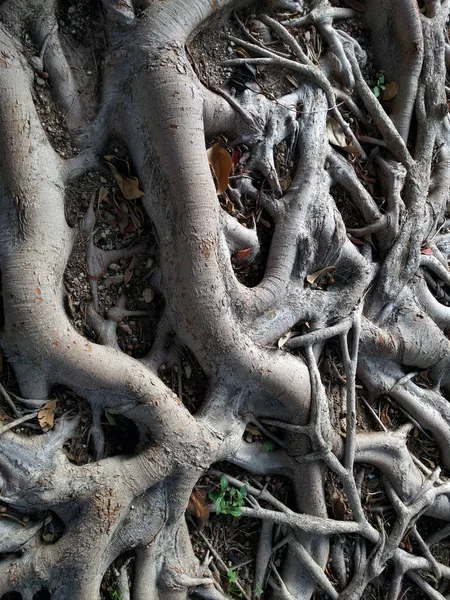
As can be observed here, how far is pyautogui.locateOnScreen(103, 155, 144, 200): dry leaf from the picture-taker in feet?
8.32

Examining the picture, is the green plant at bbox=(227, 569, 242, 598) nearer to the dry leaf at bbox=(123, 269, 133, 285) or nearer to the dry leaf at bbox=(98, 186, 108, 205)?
the dry leaf at bbox=(123, 269, 133, 285)

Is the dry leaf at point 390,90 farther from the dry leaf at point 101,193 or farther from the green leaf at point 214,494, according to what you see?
the green leaf at point 214,494

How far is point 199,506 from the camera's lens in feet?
8.76

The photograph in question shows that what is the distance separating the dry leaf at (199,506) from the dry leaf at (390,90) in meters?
2.47

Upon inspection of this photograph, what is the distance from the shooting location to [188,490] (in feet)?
8.27

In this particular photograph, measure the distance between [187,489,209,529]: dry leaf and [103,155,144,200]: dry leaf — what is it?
4.61ft

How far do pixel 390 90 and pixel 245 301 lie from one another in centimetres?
171

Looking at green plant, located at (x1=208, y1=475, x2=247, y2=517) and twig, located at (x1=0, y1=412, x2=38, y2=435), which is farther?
green plant, located at (x1=208, y1=475, x2=247, y2=517)

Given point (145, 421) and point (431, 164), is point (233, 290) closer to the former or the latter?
point (145, 421)

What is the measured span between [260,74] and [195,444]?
6.12ft

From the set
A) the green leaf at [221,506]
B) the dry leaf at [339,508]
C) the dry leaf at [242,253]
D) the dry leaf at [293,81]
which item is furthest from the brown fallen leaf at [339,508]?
the dry leaf at [293,81]

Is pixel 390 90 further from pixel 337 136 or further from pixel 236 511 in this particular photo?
pixel 236 511

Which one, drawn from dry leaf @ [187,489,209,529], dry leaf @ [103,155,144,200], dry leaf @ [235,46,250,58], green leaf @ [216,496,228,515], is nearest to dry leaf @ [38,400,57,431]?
dry leaf @ [187,489,209,529]

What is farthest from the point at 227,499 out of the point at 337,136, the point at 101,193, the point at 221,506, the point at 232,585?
the point at 337,136
